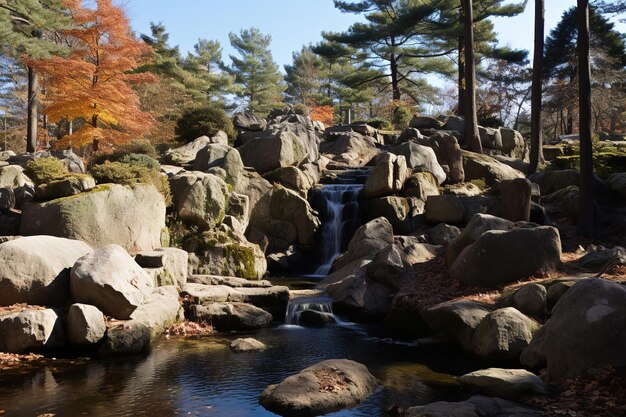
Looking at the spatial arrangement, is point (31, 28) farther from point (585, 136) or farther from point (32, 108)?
point (585, 136)

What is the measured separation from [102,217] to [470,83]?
19759mm

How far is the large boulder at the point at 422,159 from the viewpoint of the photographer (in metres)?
23.5

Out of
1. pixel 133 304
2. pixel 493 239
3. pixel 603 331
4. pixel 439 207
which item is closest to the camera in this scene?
pixel 603 331

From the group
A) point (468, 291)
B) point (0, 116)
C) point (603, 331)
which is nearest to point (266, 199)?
point (468, 291)

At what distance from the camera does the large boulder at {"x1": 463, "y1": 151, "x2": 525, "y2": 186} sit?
24625 mm

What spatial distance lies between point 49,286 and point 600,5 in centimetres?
2944

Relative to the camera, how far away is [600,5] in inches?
1070

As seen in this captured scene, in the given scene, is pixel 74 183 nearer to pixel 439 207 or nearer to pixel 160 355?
pixel 160 355

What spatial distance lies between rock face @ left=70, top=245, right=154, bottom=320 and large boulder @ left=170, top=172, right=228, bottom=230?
249 inches

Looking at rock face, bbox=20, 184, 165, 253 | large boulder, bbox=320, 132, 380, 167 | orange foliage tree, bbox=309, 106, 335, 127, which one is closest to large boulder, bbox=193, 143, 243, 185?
rock face, bbox=20, 184, 165, 253

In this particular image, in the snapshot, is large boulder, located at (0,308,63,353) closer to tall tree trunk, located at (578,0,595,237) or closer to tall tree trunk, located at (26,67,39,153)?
tall tree trunk, located at (578,0,595,237)

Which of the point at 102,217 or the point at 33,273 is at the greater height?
the point at 102,217

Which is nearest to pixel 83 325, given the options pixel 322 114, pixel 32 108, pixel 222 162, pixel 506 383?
pixel 506 383

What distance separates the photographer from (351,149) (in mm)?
29922
